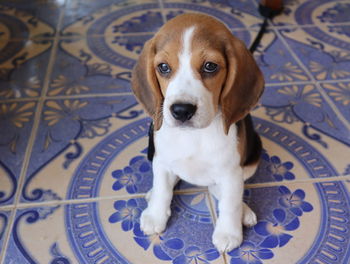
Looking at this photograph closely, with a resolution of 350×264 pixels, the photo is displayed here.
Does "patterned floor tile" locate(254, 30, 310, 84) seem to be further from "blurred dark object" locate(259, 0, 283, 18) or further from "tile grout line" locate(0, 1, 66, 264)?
"tile grout line" locate(0, 1, 66, 264)

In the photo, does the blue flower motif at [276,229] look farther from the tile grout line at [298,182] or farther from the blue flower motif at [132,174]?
the blue flower motif at [132,174]

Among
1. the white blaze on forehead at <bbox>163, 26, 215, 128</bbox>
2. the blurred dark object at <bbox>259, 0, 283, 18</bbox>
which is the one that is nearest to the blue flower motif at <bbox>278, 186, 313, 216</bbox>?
the white blaze on forehead at <bbox>163, 26, 215, 128</bbox>

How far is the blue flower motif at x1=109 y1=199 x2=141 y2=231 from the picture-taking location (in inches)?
56.5

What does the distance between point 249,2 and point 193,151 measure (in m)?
2.13

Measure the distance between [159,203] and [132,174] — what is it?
0.27m

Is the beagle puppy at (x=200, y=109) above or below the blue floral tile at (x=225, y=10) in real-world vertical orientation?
below

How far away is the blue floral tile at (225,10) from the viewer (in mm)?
2738

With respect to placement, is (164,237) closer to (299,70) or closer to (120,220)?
(120,220)

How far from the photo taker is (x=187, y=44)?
3.46 ft

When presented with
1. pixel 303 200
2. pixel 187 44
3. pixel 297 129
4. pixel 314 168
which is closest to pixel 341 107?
pixel 297 129

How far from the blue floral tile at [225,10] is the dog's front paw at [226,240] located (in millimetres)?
1723

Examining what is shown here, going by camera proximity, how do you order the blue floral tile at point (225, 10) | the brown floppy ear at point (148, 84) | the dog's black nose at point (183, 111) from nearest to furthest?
the dog's black nose at point (183, 111)
the brown floppy ear at point (148, 84)
the blue floral tile at point (225, 10)

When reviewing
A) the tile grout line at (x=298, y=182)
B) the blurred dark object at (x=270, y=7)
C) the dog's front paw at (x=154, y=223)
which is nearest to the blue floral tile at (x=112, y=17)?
the blurred dark object at (x=270, y=7)

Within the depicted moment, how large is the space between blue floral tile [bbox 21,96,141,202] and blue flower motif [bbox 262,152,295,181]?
59cm
